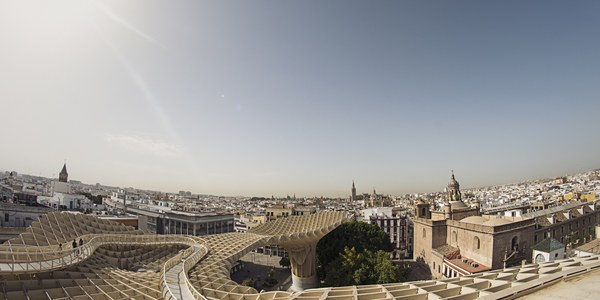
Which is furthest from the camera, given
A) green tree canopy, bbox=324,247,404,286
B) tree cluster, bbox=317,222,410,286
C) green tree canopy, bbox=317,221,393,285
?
green tree canopy, bbox=317,221,393,285

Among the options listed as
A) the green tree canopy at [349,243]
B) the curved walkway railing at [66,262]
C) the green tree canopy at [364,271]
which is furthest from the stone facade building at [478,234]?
the curved walkway railing at [66,262]

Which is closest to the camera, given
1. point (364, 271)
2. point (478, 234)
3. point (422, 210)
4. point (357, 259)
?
point (364, 271)

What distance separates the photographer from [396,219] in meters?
55.1

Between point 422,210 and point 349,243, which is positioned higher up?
point 422,210

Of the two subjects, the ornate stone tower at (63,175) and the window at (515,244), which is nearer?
the window at (515,244)

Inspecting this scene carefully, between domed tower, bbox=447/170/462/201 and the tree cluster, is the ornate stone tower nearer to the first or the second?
the tree cluster

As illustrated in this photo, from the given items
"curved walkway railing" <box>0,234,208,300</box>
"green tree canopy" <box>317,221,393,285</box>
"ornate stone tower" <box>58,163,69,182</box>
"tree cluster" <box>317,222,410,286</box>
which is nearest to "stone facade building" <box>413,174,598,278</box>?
"tree cluster" <box>317,222,410,286</box>

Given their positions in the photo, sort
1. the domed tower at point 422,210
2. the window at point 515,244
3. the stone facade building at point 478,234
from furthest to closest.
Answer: the domed tower at point 422,210 → the window at point 515,244 → the stone facade building at point 478,234

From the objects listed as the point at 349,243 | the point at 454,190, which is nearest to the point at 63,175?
the point at 349,243

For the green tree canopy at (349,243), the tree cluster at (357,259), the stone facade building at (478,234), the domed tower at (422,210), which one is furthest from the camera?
the domed tower at (422,210)

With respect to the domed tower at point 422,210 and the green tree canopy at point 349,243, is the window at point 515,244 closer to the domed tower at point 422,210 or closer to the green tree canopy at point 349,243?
the domed tower at point 422,210

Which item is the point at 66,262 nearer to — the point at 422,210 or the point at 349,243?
the point at 349,243

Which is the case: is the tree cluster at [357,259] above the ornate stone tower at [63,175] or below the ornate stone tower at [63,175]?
below

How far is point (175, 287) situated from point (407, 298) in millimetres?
10369
